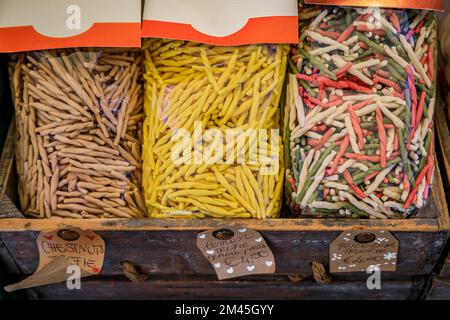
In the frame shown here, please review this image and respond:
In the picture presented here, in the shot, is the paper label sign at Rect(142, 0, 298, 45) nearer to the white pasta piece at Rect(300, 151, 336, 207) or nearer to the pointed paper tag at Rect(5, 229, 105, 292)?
the white pasta piece at Rect(300, 151, 336, 207)

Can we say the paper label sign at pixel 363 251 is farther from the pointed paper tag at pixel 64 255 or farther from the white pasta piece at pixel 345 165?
the pointed paper tag at pixel 64 255

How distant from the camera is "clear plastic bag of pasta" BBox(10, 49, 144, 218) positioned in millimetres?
1271

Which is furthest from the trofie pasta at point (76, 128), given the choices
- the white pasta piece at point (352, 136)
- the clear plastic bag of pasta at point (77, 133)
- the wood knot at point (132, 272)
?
the white pasta piece at point (352, 136)

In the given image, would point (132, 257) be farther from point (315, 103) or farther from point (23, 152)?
point (315, 103)

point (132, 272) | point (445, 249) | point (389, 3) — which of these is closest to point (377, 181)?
point (445, 249)

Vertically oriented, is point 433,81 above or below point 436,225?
above

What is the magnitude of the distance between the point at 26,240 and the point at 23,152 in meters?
0.20

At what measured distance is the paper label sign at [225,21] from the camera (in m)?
1.21

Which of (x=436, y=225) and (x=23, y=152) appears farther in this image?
(x=23, y=152)

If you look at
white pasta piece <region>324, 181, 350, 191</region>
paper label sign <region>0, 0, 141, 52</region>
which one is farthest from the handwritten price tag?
white pasta piece <region>324, 181, 350, 191</region>

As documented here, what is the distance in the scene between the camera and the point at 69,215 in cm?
126

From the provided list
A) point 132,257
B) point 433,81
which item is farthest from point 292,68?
point 132,257

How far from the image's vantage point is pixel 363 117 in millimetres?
1206

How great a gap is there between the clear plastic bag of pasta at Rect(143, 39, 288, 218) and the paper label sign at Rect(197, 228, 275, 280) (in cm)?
4
